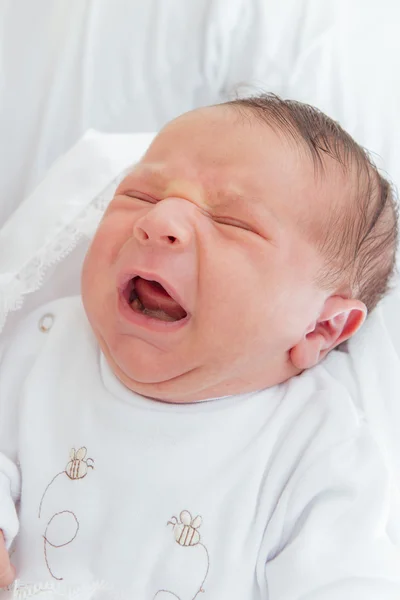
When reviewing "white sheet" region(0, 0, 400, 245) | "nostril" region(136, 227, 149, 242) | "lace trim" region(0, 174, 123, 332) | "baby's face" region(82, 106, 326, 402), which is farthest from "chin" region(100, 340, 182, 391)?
"white sheet" region(0, 0, 400, 245)

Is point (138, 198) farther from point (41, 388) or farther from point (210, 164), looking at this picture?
point (41, 388)

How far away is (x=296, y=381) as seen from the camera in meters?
1.06

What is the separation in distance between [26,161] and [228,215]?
676 millimetres

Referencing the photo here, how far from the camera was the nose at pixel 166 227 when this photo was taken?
0.88 metres

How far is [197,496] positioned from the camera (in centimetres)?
98

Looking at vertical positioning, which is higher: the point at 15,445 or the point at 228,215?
the point at 228,215

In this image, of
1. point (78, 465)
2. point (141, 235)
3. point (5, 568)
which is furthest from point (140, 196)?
point (5, 568)

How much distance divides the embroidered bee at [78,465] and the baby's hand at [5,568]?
4.9 inches

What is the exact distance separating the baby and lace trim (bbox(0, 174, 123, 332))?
0.19m

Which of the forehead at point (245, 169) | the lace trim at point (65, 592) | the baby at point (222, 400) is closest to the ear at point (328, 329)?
the baby at point (222, 400)

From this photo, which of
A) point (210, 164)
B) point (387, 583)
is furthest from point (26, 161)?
point (387, 583)

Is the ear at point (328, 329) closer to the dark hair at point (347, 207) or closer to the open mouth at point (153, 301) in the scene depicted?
the dark hair at point (347, 207)

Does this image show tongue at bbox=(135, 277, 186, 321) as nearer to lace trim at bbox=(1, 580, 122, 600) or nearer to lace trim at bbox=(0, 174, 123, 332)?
lace trim at bbox=(0, 174, 123, 332)

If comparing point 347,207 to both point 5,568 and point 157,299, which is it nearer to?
point 157,299
